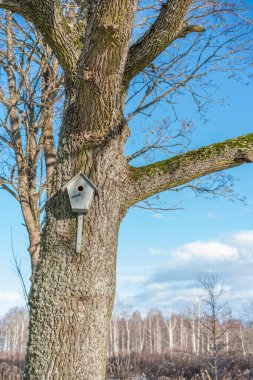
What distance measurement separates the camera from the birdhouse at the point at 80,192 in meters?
2.70

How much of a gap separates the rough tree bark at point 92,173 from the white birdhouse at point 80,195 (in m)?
0.04

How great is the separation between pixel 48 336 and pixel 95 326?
0.30 m

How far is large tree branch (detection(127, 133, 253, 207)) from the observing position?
9.93 ft

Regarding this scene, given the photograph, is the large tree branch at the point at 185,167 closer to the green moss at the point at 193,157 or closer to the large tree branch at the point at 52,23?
→ the green moss at the point at 193,157

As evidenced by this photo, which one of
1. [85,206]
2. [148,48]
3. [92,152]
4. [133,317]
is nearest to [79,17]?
[148,48]

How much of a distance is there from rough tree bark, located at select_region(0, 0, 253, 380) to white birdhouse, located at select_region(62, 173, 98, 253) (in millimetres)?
44

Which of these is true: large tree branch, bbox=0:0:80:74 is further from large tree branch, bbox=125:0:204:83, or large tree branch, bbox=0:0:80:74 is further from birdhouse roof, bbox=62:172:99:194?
birdhouse roof, bbox=62:172:99:194

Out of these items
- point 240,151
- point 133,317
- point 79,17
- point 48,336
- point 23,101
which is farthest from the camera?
point 133,317

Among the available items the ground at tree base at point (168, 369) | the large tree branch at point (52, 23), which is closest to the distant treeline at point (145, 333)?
the ground at tree base at point (168, 369)

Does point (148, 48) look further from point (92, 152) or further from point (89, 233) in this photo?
point (89, 233)

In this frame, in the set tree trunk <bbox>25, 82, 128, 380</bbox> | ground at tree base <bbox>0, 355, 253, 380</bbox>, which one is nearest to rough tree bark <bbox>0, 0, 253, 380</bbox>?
tree trunk <bbox>25, 82, 128, 380</bbox>

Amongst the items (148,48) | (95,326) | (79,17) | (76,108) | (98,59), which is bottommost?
(95,326)

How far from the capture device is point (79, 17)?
4.42 m

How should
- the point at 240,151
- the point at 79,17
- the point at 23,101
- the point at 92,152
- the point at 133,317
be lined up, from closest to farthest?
1. the point at 92,152
2. the point at 240,151
3. the point at 79,17
4. the point at 23,101
5. the point at 133,317
